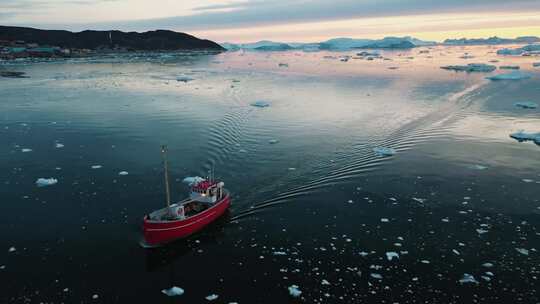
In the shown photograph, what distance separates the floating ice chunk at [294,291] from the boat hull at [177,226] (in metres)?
5.76

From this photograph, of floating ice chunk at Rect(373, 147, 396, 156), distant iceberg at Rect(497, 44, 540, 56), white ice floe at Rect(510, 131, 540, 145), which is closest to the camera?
floating ice chunk at Rect(373, 147, 396, 156)

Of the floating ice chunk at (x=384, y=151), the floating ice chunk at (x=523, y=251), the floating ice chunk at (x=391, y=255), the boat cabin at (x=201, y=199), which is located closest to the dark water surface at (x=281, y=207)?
the floating ice chunk at (x=523, y=251)

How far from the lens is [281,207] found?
20359mm

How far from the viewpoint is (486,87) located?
6347cm

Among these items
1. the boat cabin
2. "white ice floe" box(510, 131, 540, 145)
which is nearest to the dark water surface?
the boat cabin

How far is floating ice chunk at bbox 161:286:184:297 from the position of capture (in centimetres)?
1391

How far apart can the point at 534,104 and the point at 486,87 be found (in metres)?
18.0

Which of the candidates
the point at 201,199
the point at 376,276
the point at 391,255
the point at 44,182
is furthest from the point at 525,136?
the point at 44,182

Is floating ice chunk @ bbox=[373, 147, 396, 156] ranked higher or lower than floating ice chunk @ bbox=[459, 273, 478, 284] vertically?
higher

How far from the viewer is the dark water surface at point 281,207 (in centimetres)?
1447

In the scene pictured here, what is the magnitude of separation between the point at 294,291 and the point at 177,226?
601 centimetres

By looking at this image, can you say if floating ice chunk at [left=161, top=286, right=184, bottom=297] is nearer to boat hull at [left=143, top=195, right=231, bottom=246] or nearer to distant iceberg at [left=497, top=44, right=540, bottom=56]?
boat hull at [left=143, top=195, right=231, bottom=246]

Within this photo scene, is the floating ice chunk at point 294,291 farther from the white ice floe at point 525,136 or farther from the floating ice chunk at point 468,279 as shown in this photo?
the white ice floe at point 525,136

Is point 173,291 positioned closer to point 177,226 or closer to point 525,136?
point 177,226
